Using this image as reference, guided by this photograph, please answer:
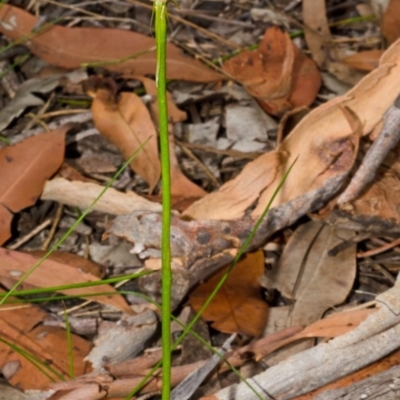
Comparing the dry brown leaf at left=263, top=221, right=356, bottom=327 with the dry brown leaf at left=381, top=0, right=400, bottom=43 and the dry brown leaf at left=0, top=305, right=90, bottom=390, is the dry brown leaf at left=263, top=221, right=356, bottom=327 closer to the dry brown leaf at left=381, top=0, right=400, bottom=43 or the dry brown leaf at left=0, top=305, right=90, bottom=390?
the dry brown leaf at left=0, top=305, right=90, bottom=390

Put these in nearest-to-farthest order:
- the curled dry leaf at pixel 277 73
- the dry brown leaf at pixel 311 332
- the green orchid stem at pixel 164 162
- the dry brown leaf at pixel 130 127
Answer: the green orchid stem at pixel 164 162 → the dry brown leaf at pixel 311 332 → the dry brown leaf at pixel 130 127 → the curled dry leaf at pixel 277 73

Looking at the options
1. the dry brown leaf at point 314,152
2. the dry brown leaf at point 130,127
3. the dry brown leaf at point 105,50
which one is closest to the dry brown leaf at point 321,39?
the dry brown leaf at point 105,50

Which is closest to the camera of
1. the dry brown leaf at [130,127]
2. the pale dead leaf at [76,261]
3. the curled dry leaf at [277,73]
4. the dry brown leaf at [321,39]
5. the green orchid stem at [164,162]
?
the green orchid stem at [164,162]

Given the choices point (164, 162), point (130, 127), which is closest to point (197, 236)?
point (130, 127)

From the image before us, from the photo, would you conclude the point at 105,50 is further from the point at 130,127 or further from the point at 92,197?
the point at 92,197

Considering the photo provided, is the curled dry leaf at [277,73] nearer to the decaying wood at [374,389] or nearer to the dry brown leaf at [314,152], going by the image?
the dry brown leaf at [314,152]

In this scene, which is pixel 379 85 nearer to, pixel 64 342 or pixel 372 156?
pixel 372 156

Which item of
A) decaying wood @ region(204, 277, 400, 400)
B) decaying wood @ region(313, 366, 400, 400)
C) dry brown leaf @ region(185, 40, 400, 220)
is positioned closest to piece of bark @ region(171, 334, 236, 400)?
decaying wood @ region(204, 277, 400, 400)

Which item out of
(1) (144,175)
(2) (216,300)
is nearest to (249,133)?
(1) (144,175)
